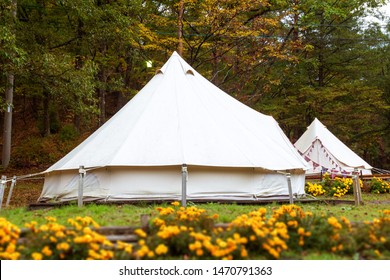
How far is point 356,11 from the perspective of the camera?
24.5 meters

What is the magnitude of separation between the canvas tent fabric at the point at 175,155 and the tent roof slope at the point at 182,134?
0.08 feet

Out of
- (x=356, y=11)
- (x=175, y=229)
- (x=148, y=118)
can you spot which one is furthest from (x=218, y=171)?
(x=356, y=11)

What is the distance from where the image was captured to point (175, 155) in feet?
31.7

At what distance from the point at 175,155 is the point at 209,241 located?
518 cm

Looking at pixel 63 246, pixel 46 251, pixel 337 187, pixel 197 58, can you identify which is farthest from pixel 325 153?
pixel 46 251

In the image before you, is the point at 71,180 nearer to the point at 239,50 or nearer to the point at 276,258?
the point at 276,258

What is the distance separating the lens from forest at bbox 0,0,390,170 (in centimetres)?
1686

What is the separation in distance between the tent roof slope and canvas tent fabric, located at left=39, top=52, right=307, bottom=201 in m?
0.02

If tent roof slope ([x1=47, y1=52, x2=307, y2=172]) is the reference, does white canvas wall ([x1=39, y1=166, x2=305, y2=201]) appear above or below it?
below

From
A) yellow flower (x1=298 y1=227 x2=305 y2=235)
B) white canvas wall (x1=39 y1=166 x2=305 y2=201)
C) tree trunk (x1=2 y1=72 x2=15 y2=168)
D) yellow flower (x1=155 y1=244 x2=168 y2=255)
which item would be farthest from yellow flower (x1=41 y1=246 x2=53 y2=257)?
tree trunk (x1=2 y1=72 x2=15 y2=168)

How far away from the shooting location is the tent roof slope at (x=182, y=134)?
9.79 m

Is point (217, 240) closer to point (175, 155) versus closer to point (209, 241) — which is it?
point (209, 241)

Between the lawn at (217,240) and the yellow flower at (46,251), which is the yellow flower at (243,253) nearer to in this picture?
the lawn at (217,240)

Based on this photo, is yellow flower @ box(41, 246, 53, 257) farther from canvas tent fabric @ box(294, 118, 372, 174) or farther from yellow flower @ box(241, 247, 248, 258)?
canvas tent fabric @ box(294, 118, 372, 174)
